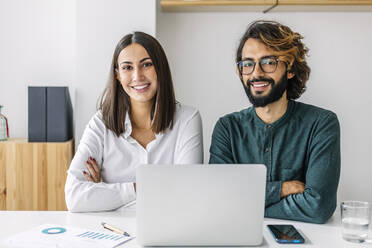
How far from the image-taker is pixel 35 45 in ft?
9.32

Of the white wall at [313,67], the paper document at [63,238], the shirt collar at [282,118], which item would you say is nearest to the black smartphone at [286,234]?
the paper document at [63,238]

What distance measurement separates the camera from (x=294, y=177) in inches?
70.8

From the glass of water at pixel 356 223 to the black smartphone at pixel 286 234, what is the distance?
5.7 inches

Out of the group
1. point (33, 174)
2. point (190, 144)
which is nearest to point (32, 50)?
point (33, 174)

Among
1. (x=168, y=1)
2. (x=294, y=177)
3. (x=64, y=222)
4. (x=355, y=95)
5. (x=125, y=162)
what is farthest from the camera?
(x=355, y=95)

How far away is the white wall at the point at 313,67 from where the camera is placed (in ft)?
9.04

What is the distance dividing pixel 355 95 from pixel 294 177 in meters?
1.27

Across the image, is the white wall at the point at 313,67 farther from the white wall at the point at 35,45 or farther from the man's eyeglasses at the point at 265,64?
the man's eyeglasses at the point at 265,64

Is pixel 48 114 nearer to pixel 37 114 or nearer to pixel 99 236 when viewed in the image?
pixel 37 114

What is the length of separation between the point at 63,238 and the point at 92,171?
2.08 ft

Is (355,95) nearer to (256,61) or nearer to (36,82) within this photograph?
(256,61)

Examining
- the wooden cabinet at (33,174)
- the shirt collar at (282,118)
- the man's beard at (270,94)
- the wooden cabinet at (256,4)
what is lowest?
the wooden cabinet at (33,174)

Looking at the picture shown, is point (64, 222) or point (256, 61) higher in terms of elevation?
point (256, 61)

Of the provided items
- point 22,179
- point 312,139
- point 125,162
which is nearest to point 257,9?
point 312,139
